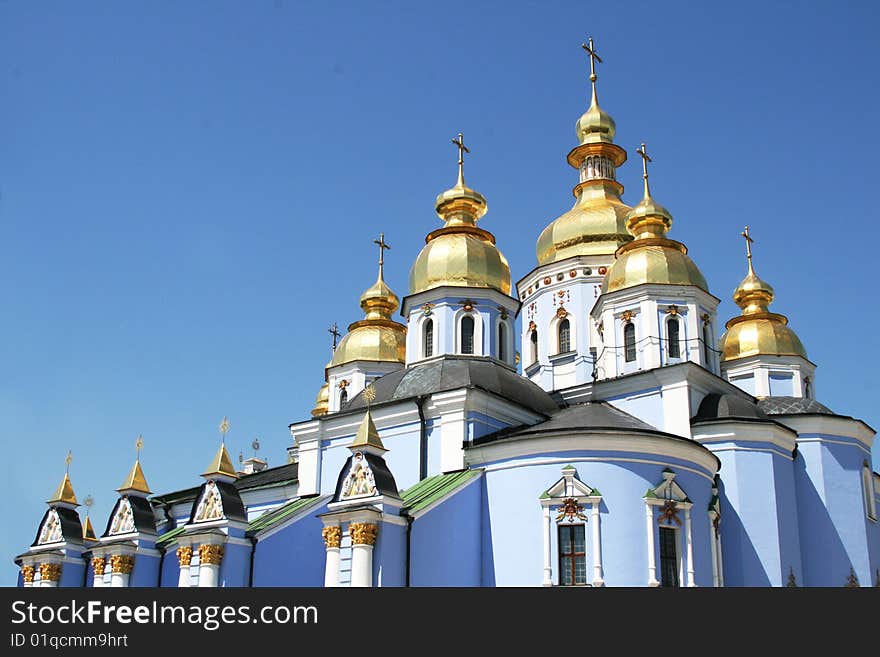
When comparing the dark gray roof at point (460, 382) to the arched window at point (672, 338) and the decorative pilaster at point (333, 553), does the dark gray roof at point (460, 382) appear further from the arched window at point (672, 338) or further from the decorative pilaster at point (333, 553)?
the decorative pilaster at point (333, 553)

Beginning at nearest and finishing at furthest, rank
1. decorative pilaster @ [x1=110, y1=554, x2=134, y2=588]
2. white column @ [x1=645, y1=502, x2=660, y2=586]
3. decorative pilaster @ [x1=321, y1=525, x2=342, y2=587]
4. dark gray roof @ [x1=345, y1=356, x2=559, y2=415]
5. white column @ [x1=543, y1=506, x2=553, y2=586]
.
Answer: decorative pilaster @ [x1=321, y1=525, x2=342, y2=587]
white column @ [x1=645, y1=502, x2=660, y2=586]
white column @ [x1=543, y1=506, x2=553, y2=586]
decorative pilaster @ [x1=110, y1=554, x2=134, y2=588]
dark gray roof @ [x1=345, y1=356, x2=559, y2=415]

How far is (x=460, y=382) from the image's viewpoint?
21.4 meters

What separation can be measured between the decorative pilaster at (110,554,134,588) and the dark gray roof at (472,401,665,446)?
767 cm

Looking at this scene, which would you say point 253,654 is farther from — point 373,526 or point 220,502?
point 220,502

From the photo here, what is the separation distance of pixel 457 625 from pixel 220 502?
32.5 ft

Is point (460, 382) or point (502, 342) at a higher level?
point (502, 342)

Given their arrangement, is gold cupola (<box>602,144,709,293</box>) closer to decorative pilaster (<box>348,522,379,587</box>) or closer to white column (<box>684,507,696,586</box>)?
white column (<box>684,507,696,586</box>)

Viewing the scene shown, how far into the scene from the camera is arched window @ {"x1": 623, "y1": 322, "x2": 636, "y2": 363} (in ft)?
77.2

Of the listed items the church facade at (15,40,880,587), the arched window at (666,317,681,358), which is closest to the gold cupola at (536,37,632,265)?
the church facade at (15,40,880,587)

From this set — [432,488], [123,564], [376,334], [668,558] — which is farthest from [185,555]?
[376,334]

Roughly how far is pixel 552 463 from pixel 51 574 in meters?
12.1

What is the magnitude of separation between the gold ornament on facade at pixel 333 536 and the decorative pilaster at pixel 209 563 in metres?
2.68

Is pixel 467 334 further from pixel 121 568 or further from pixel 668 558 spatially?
pixel 121 568

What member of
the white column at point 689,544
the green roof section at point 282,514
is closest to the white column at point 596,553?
the white column at point 689,544
